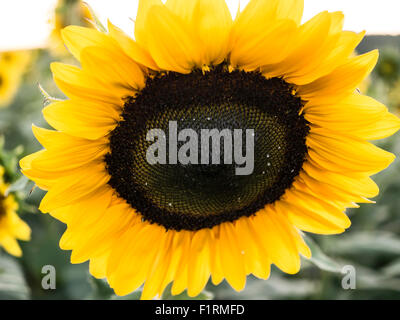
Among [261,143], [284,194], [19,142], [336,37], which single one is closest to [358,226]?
[284,194]

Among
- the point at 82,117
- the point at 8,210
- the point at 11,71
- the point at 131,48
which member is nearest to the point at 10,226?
the point at 8,210

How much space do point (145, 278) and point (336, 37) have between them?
47 cm

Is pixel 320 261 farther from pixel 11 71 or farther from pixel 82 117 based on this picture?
pixel 11 71

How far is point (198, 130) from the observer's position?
62 centimetres

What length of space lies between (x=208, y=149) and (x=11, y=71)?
1.91 meters

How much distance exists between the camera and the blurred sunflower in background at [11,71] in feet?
7.27

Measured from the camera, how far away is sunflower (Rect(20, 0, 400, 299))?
0.55 metres

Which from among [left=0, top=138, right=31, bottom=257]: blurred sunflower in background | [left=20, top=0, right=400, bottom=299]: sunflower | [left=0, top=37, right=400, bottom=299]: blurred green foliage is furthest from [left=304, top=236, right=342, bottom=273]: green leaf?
[left=0, top=138, right=31, bottom=257]: blurred sunflower in background

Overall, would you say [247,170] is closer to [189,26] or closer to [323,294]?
[189,26]

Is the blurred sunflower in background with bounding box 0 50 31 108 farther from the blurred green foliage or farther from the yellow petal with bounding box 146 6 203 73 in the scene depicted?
the yellow petal with bounding box 146 6 203 73

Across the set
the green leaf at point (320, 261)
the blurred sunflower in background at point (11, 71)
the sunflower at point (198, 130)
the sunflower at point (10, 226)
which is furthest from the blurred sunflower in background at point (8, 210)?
the blurred sunflower in background at point (11, 71)

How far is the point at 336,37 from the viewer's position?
54 cm

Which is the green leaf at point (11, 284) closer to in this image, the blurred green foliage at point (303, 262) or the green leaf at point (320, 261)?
the blurred green foliage at point (303, 262)
